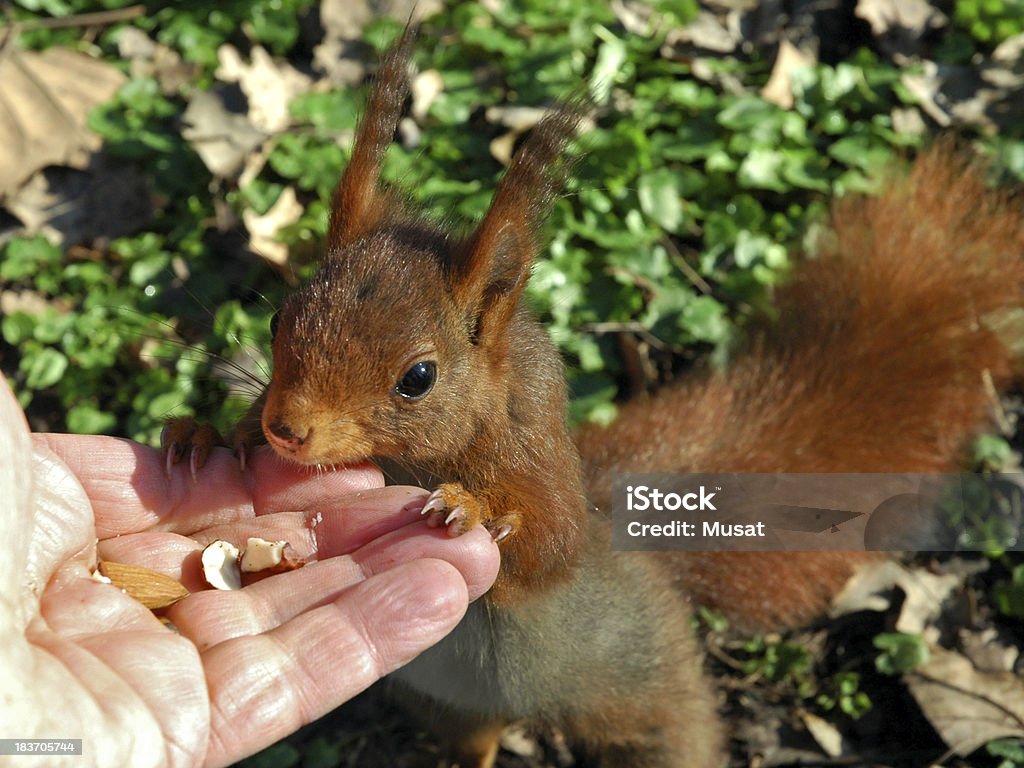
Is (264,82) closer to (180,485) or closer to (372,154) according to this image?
(372,154)

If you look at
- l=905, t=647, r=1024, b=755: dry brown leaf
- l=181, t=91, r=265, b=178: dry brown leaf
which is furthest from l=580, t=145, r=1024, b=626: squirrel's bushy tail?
l=181, t=91, r=265, b=178: dry brown leaf

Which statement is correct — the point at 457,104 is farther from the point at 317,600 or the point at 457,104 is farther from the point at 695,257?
the point at 317,600

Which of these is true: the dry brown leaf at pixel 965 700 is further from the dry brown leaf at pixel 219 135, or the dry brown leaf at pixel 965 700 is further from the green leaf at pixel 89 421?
the dry brown leaf at pixel 219 135

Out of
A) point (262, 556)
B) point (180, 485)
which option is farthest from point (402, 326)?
point (180, 485)

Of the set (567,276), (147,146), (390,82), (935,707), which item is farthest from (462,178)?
(935,707)

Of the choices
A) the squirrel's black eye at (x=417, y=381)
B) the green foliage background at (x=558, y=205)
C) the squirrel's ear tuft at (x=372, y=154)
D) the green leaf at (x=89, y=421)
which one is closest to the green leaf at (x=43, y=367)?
the green foliage background at (x=558, y=205)

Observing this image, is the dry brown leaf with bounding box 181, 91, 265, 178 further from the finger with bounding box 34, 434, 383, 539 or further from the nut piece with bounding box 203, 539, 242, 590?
the nut piece with bounding box 203, 539, 242, 590
